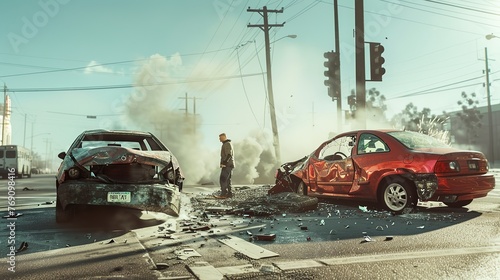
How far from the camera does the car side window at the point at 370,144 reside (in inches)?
309

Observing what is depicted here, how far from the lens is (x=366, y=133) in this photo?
8352 mm

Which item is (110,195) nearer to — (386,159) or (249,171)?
(386,159)

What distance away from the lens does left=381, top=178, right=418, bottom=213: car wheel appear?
7.25m

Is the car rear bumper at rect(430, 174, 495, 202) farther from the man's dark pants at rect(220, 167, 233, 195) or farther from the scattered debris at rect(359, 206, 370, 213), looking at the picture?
the man's dark pants at rect(220, 167, 233, 195)

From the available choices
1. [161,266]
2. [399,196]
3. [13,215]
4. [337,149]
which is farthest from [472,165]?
[13,215]

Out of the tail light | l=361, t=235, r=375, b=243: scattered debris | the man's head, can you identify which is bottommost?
l=361, t=235, r=375, b=243: scattered debris

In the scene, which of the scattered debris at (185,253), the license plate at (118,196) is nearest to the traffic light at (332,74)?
the license plate at (118,196)

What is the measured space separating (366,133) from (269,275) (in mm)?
5419

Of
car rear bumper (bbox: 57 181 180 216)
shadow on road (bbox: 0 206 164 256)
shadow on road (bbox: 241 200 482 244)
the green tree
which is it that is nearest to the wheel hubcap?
shadow on road (bbox: 241 200 482 244)

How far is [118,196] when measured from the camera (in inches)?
234

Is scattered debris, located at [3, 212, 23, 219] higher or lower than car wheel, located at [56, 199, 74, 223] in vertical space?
lower

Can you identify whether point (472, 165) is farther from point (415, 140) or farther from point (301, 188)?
point (301, 188)

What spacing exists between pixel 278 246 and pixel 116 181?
2.63m

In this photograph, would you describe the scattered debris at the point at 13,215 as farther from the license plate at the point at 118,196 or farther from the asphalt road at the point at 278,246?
the license plate at the point at 118,196
